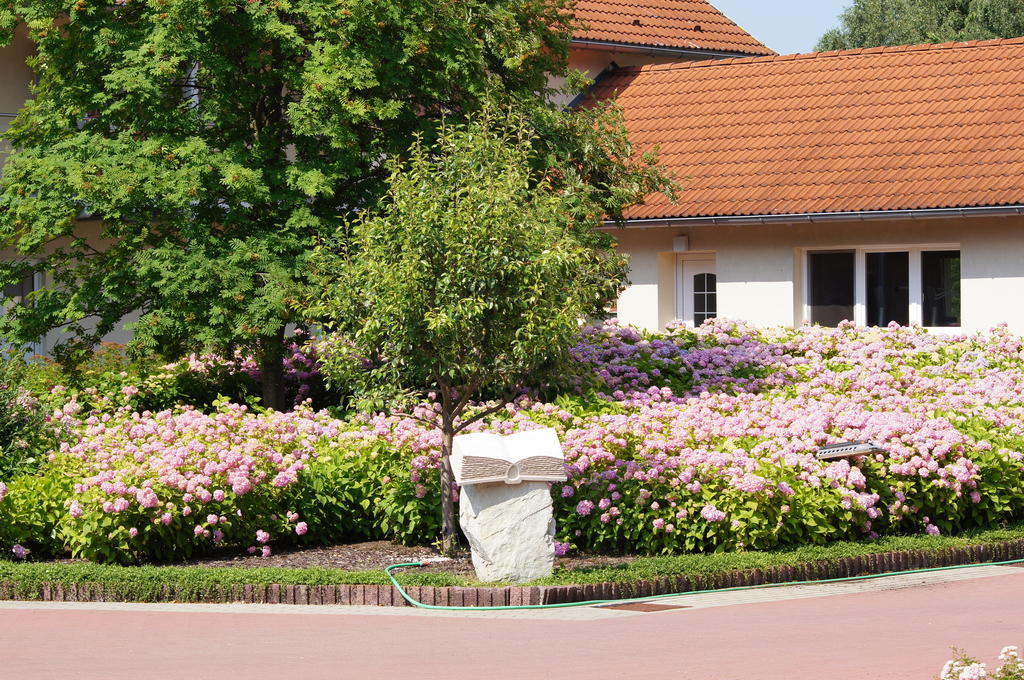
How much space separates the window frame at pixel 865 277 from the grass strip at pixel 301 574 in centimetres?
1036

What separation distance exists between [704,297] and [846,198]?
320 centimetres

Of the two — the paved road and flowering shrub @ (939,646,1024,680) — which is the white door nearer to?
the paved road

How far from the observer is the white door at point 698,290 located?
25.1 m

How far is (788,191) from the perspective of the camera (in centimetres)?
2369

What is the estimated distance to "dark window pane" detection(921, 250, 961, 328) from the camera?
2275 centimetres

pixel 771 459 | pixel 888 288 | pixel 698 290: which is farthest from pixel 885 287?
pixel 771 459

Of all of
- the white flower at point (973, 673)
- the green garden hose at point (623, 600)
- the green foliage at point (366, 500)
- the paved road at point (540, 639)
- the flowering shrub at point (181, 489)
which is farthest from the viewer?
the green foliage at point (366, 500)

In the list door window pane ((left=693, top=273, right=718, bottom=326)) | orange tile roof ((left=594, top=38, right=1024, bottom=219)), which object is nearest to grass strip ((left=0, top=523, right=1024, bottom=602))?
orange tile roof ((left=594, top=38, right=1024, bottom=219))

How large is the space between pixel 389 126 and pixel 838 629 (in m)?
9.55

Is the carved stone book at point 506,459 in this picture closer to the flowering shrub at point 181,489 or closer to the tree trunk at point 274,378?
the flowering shrub at point 181,489

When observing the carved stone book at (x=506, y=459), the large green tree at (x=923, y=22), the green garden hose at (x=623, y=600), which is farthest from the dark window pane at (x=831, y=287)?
the large green tree at (x=923, y=22)

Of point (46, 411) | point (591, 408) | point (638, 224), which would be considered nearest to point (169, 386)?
point (46, 411)

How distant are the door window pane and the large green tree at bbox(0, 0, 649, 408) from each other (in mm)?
6704

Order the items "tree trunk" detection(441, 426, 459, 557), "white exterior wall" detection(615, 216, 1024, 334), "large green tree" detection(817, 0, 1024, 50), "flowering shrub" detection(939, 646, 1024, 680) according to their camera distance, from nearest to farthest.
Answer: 1. "flowering shrub" detection(939, 646, 1024, 680)
2. "tree trunk" detection(441, 426, 459, 557)
3. "white exterior wall" detection(615, 216, 1024, 334)
4. "large green tree" detection(817, 0, 1024, 50)
